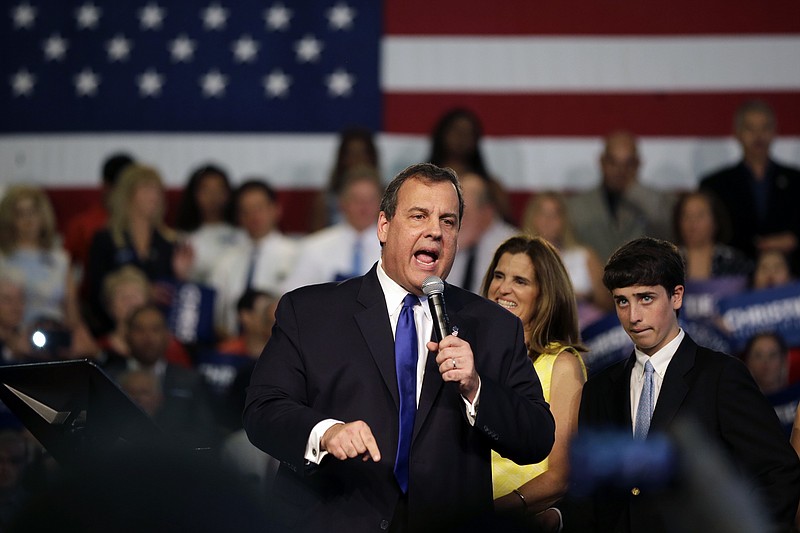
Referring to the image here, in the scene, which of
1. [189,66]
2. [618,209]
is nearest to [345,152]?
[618,209]

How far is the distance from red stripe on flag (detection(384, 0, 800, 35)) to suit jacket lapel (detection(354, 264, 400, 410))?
5.77 m

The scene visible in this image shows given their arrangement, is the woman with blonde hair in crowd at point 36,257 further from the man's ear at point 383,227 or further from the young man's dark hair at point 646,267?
the man's ear at point 383,227

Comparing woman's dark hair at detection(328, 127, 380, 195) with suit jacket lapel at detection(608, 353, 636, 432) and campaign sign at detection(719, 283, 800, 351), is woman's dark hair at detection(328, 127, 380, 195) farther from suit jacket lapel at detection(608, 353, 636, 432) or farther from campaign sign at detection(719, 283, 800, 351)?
suit jacket lapel at detection(608, 353, 636, 432)

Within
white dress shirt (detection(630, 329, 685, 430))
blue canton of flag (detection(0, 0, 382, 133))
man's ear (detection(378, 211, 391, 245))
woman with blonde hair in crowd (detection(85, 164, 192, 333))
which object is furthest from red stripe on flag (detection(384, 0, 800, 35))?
man's ear (detection(378, 211, 391, 245))

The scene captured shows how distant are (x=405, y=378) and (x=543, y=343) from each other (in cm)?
100

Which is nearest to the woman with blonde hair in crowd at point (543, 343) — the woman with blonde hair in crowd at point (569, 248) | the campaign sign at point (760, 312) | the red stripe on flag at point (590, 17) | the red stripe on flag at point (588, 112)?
the campaign sign at point (760, 312)

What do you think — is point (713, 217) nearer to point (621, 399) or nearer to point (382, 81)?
point (382, 81)

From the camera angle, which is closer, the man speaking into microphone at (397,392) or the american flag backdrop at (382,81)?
the man speaking into microphone at (397,392)

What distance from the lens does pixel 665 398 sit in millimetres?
3566

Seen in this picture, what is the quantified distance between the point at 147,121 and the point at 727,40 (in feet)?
12.8

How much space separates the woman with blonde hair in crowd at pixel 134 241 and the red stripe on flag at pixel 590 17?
7.47ft

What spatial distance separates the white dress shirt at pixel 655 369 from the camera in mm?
3645

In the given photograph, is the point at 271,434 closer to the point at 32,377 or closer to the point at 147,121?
the point at 32,377

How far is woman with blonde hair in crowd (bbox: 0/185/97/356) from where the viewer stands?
23.4 ft
